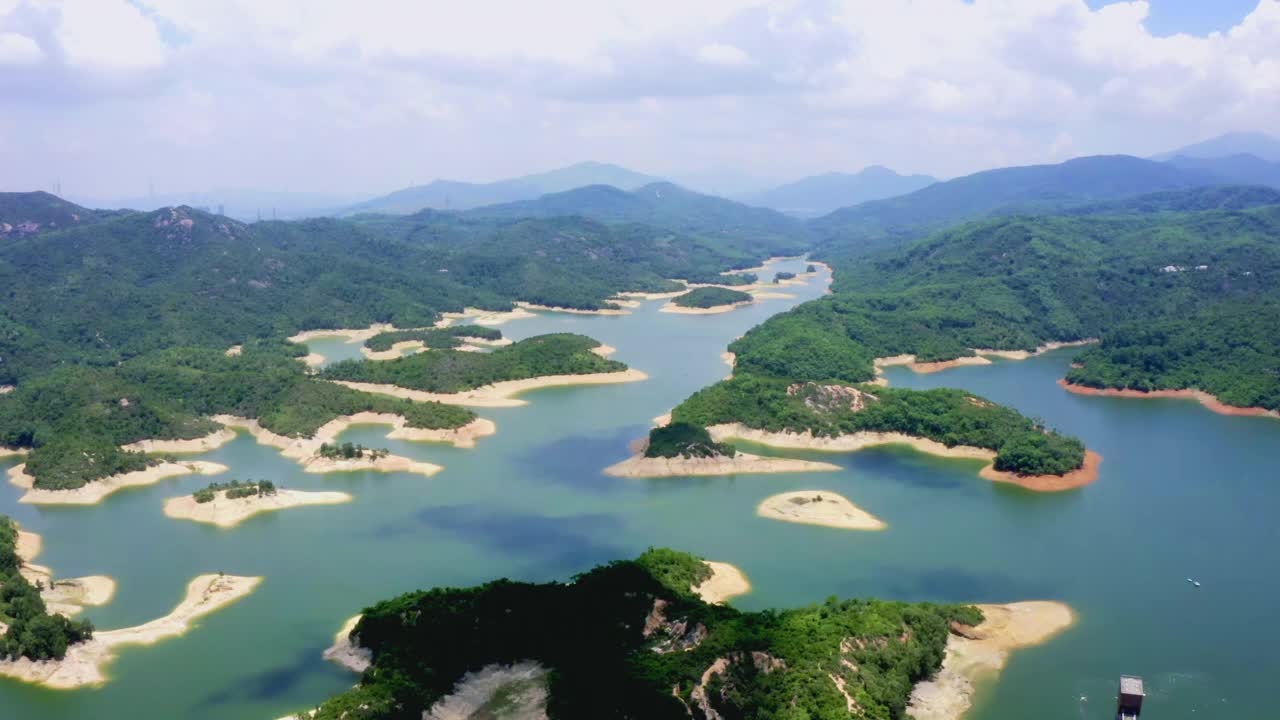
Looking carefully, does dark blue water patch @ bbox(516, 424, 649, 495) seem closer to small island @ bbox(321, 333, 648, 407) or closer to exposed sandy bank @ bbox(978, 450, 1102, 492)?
small island @ bbox(321, 333, 648, 407)

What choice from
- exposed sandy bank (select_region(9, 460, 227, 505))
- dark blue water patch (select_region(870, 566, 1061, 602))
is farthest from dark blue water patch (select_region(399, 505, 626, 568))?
exposed sandy bank (select_region(9, 460, 227, 505))

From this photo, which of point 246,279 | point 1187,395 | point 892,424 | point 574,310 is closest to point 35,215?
point 246,279

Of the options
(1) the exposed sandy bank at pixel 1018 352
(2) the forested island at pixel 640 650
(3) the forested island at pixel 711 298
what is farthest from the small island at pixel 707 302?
(2) the forested island at pixel 640 650

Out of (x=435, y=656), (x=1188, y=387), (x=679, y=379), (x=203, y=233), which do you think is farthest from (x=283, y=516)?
(x=203, y=233)

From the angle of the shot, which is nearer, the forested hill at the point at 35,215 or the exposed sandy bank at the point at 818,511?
the exposed sandy bank at the point at 818,511

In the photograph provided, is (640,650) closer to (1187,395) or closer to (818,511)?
(818,511)

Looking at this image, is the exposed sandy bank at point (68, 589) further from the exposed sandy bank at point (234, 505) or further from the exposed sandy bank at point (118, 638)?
the exposed sandy bank at point (234, 505)
